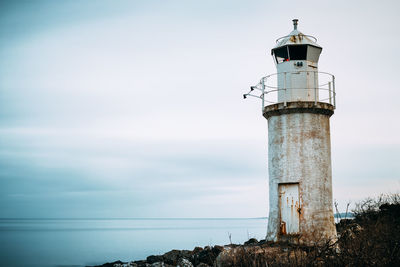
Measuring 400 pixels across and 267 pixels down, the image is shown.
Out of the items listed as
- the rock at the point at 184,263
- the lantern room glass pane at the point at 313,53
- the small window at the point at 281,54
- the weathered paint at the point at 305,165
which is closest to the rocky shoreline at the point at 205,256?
the rock at the point at 184,263

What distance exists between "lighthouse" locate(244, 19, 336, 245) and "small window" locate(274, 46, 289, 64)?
0.03 metres

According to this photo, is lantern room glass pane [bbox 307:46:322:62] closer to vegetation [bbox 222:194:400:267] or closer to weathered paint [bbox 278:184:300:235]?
weathered paint [bbox 278:184:300:235]

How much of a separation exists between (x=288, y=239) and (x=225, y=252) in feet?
6.42

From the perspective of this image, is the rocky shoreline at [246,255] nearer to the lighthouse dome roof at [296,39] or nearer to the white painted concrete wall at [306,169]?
the white painted concrete wall at [306,169]

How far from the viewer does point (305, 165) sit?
10.5 metres

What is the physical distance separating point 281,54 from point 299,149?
2.71 m

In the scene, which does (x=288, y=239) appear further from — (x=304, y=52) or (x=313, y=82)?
(x=304, y=52)

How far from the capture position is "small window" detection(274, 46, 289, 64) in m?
11.1

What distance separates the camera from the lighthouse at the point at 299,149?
1041 cm

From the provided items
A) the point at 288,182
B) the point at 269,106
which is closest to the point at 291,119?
the point at 269,106

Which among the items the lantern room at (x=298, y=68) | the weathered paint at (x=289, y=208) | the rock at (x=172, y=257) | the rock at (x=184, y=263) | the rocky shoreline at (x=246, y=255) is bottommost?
the rock at (x=172, y=257)

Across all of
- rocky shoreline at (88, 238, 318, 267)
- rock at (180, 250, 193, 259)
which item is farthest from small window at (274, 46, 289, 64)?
rock at (180, 250, 193, 259)

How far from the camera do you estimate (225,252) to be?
9273mm

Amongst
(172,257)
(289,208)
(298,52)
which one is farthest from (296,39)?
(172,257)
